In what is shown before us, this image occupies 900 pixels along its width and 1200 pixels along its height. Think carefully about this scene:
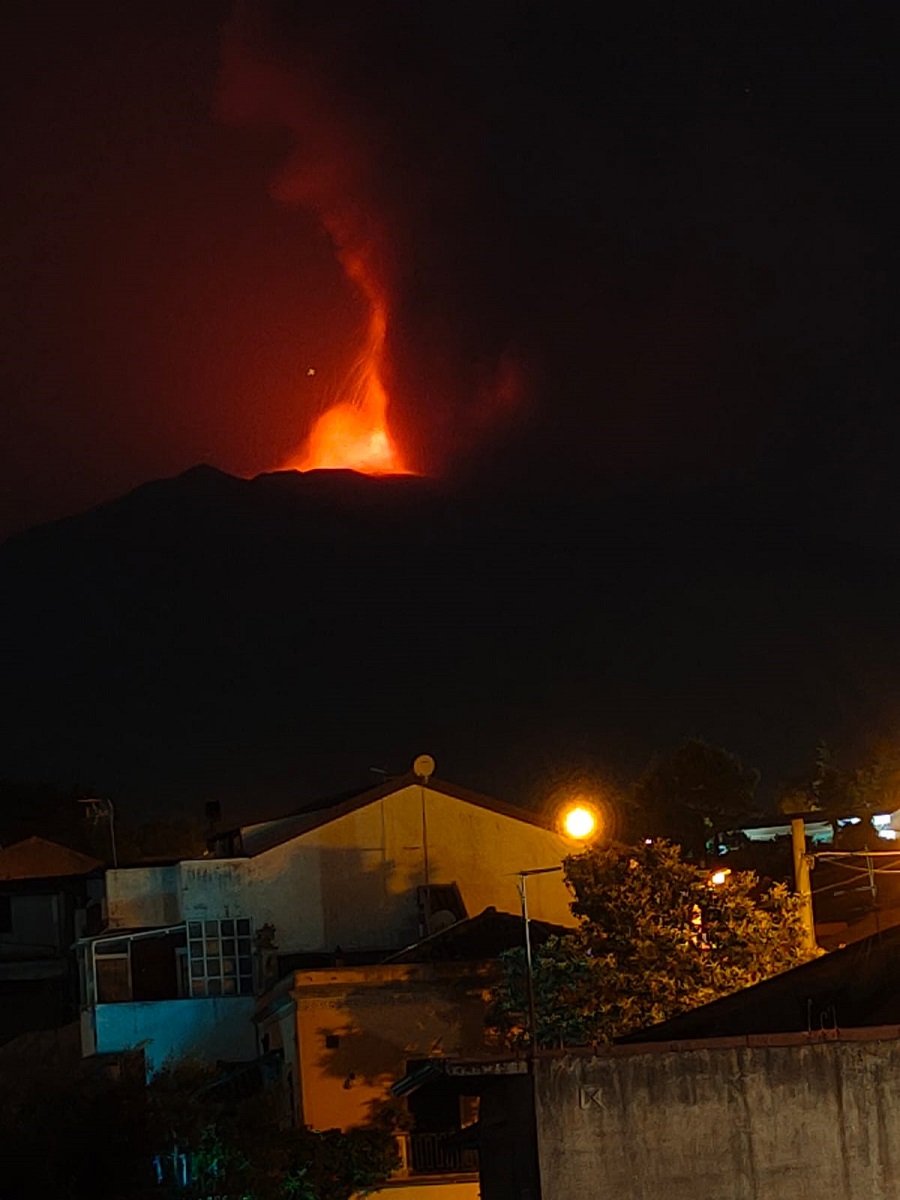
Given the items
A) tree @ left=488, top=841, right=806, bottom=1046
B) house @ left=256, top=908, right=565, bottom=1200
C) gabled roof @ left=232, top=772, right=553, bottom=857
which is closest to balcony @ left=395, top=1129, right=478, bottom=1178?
house @ left=256, top=908, right=565, bottom=1200

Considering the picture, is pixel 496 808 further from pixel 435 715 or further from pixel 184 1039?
pixel 435 715

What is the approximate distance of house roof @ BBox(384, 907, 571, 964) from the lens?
3597 centimetres

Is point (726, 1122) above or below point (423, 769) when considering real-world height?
below

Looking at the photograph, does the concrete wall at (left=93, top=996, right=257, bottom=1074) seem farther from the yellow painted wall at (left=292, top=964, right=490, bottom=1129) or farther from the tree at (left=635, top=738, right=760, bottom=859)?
the tree at (left=635, top=738, right=760, bottom=859)

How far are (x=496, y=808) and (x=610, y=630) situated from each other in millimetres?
154471

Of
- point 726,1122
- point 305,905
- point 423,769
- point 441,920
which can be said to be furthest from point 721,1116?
point 423,769

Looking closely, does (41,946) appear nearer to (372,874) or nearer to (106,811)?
(106,811)

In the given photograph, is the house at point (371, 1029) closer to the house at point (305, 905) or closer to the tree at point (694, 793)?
the house at point (305, 905)

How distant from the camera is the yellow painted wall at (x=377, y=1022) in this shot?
1332 inches

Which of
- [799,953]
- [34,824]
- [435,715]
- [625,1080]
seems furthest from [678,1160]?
[435,715]

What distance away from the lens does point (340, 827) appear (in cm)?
4375

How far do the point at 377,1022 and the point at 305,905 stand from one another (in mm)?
9364

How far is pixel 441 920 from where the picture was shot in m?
42.4

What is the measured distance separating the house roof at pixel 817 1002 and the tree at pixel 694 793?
63.2 meters
